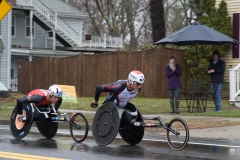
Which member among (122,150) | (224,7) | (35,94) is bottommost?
(122,150)

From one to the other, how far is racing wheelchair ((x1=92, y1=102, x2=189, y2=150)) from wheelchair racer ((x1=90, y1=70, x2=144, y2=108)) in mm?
170

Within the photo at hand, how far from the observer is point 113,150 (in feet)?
36.1

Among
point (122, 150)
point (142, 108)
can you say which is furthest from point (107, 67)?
point (122, 150)

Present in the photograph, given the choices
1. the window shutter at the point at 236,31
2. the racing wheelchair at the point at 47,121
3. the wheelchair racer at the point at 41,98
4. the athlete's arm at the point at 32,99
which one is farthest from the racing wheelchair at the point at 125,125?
the window shutter at the point at 236,31

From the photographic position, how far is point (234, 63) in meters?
25.1

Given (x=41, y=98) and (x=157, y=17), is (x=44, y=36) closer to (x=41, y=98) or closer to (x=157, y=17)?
(x=157, y=17)

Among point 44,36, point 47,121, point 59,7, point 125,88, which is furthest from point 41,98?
point 59,7

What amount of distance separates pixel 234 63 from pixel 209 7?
2.69 metres

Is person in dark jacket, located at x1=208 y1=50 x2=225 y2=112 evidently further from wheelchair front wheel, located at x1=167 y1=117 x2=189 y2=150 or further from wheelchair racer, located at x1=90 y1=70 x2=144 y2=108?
wheelchair front wheel, located at x1=167 y1=117 x2=189 y2=150

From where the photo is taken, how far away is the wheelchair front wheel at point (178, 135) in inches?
420

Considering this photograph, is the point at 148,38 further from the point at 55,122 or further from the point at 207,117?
the point at 55,122

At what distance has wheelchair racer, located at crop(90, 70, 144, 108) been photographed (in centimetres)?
1130

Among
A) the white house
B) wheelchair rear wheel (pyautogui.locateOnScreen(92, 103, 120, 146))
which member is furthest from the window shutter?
the white house

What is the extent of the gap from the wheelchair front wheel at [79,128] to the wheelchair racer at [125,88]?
622 mm
